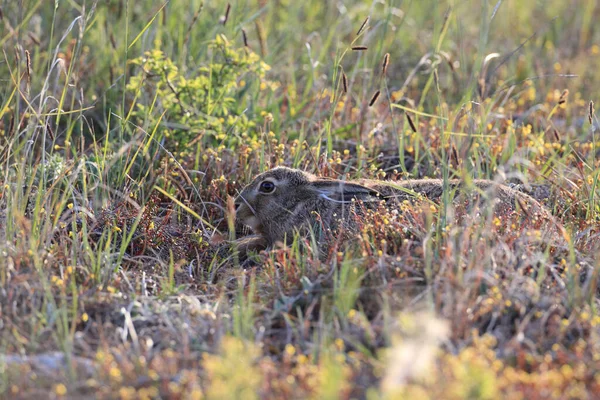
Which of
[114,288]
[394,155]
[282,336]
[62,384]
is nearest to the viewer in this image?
[62,384]

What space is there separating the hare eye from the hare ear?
0.28 m

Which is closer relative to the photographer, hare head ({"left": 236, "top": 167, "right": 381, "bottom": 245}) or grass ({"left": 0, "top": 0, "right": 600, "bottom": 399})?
grass ({"left": 0, "top": 0, "right": 600, "bottom": 399})

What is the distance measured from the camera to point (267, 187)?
5.49m

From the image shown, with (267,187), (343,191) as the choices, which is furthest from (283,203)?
(343,191)

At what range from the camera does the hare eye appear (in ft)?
18.0

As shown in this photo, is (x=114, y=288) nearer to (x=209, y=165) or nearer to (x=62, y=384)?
(x=62, y=384)

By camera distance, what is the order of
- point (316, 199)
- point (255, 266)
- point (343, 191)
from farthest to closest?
point (316, 199) < point (343, 191) < point (255, 266)

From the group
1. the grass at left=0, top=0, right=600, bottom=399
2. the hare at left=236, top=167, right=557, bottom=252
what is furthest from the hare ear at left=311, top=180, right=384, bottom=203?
the grass at left=0, top=0, right=600, bottom=399

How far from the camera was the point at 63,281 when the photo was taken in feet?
13.2

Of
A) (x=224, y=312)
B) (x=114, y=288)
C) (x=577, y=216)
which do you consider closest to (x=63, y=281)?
(x=114, y=288)

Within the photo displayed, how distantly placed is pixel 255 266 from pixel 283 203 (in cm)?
64

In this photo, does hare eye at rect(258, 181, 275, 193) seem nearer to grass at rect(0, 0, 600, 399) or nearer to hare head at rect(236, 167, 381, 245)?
hare head at rect(236, 167, 381, 245)

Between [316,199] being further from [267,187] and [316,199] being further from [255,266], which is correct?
[255,266]

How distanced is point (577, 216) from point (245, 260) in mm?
1994
